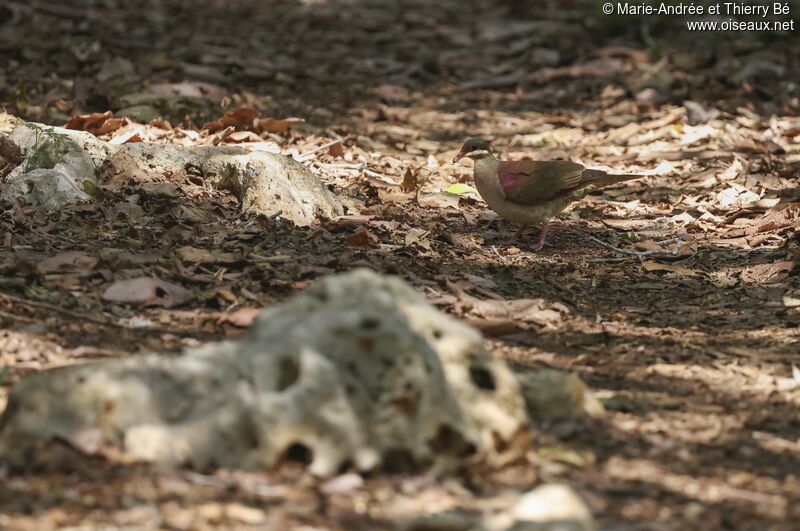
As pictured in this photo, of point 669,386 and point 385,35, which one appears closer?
point 669,386

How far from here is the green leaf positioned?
25.7ft

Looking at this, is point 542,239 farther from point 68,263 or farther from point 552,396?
point 552,396

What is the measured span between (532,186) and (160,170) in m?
2.30

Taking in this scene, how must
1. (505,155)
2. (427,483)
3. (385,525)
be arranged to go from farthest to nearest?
1. (505,155)
2. (427,483)
3. (385,525)

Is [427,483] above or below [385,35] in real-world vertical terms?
below

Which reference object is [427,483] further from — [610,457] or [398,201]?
[398,201]

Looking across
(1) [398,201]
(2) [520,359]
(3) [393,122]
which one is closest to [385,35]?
(3) [393,122]

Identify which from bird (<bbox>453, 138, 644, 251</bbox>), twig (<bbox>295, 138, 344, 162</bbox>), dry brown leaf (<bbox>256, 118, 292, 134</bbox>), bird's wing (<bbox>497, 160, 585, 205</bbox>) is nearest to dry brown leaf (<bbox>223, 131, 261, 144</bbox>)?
dry brown leaf (<bbox>256, 118, 292, 134</bbox>)

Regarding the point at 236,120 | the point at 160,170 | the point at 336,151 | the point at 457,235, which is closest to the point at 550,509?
the point at 457,235

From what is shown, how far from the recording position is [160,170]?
22.1 feet

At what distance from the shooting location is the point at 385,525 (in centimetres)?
323

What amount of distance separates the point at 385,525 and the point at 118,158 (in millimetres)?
4052

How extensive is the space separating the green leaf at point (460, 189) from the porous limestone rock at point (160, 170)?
1.24m

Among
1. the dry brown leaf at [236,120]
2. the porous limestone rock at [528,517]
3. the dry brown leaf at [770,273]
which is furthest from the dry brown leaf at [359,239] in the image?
the porous limestone rock at [528,517]
